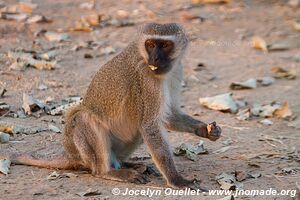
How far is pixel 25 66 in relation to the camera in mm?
9156

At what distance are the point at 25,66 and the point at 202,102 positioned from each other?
8.31 feet

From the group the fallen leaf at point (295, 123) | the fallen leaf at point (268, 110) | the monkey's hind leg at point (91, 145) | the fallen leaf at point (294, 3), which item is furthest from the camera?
the fallen leaf at point (294, 3)

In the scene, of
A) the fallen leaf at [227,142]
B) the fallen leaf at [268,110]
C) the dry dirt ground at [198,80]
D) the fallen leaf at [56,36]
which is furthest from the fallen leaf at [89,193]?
the fallen leaf at [56,36]

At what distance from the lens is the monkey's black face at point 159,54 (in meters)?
5.80

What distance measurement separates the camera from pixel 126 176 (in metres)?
5.94

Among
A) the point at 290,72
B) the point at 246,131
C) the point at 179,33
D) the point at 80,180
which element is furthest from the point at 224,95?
the point at 80,180

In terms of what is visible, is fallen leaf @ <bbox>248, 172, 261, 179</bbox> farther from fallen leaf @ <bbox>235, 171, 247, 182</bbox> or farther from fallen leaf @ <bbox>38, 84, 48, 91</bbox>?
fallen leaf @ <bbox>38, 84, 48, 91</bbox>

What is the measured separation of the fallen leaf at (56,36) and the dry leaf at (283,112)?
4171 mm

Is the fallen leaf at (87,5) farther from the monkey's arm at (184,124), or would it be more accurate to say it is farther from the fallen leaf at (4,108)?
the monkey's arm at (184,124)

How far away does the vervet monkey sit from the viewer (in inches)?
231

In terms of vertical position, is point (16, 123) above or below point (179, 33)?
below

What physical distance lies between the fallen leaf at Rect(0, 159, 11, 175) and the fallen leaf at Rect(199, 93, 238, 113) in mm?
2857

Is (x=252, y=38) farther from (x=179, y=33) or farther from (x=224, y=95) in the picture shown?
(x=179, y=33)

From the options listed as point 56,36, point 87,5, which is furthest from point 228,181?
point 87,5
